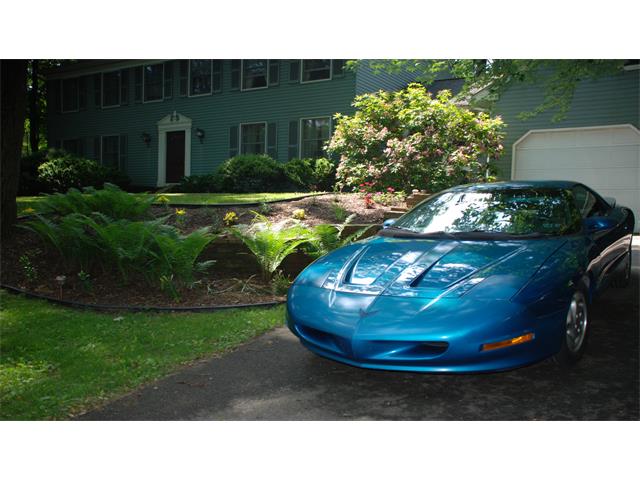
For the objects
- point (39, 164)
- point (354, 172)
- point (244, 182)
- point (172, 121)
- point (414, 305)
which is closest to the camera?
point (414, 305)

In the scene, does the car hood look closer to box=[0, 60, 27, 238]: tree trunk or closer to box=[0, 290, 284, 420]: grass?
box=[0, 290, 284, 420]: grass

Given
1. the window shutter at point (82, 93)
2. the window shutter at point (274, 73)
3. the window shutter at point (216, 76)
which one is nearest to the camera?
the window shutter at point (274, 73)

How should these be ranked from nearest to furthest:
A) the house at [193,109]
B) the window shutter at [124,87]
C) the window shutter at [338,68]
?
the window shutter at [338,68], the house at [193,109], the window shutter at [124,87]

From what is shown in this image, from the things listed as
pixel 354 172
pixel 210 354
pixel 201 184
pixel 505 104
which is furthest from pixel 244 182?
pixel 210 354

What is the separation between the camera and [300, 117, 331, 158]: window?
736 inches

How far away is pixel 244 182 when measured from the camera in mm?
17359

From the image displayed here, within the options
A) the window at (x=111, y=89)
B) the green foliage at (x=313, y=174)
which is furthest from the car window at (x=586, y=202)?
the window at (x=111, y=89)

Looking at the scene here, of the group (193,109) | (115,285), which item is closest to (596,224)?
(115,285)

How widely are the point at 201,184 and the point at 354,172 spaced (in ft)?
27.2

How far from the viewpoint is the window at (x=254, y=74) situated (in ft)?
66.3

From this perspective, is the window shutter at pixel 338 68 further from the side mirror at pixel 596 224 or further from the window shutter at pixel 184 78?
the side mirror at pixel 596 224

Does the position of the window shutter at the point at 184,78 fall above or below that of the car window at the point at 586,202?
above

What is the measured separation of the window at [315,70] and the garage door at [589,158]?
7425 millimetres
